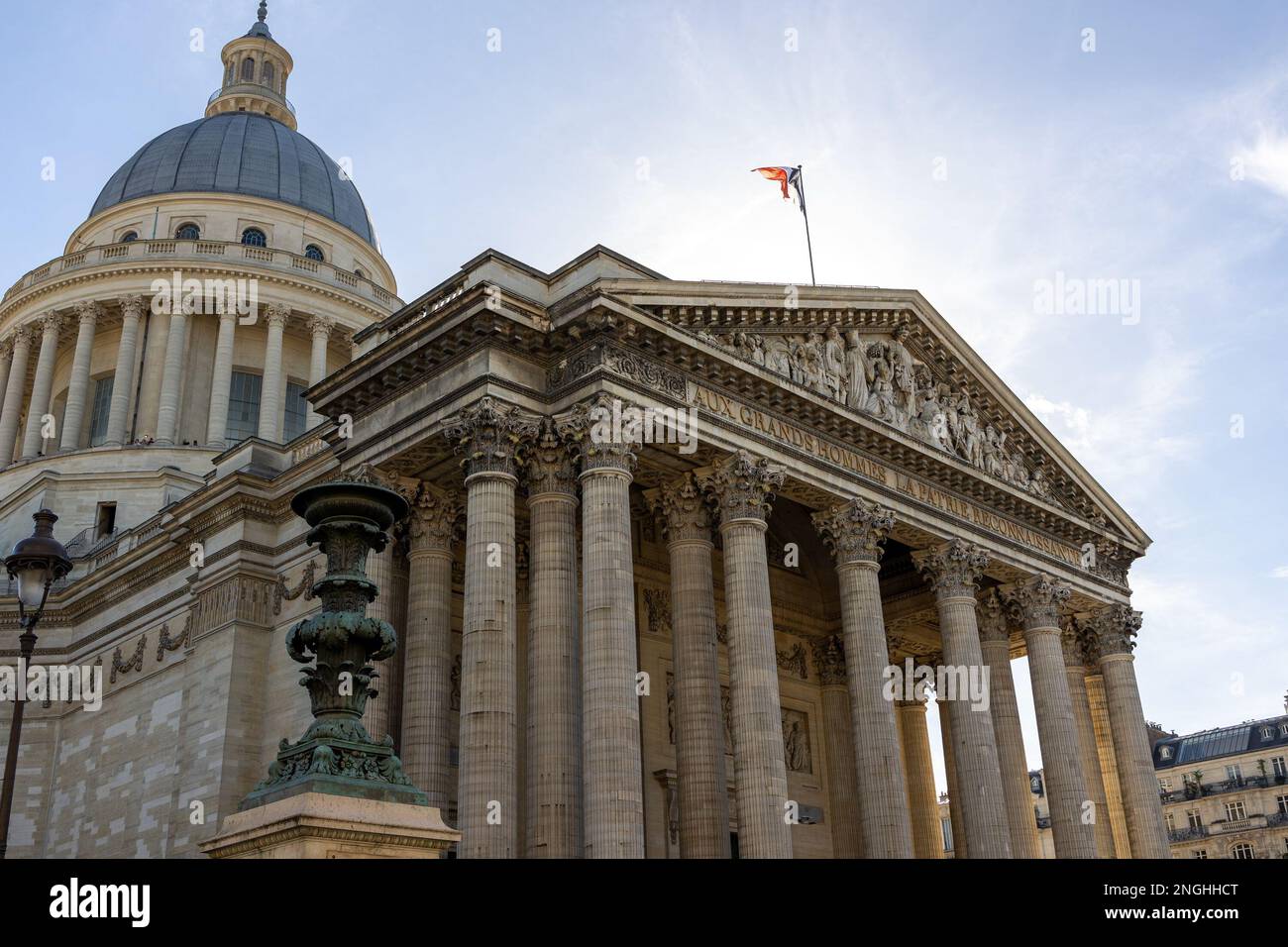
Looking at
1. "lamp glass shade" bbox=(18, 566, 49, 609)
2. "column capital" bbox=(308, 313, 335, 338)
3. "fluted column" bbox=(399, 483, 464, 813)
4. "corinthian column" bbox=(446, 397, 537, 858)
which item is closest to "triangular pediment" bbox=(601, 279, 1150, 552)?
"corinthian column" bbox=(446, 397, 537, 858)

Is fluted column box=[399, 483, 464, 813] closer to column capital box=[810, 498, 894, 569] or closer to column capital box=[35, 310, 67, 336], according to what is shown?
column capital box=[810, 498, 894, 569]

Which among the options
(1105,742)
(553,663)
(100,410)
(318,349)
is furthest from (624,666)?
(100,410)

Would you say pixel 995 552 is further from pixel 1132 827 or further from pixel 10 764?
pixel 10 764

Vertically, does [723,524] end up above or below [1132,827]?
above

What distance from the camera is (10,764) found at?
1884 cm

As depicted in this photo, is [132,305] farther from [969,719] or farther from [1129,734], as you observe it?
[1129,734]

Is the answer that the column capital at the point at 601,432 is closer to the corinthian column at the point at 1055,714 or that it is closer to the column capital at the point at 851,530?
the column capital at the point at 851,530

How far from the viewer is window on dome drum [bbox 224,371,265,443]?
5584cm

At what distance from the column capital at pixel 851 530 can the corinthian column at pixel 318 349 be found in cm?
3104

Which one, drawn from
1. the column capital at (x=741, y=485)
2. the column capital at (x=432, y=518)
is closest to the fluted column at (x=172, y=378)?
the column capital at (x=432, y=518)

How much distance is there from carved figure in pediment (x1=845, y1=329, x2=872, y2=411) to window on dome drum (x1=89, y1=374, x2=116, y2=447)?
3570 cm

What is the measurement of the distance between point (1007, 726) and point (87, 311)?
4281cm
